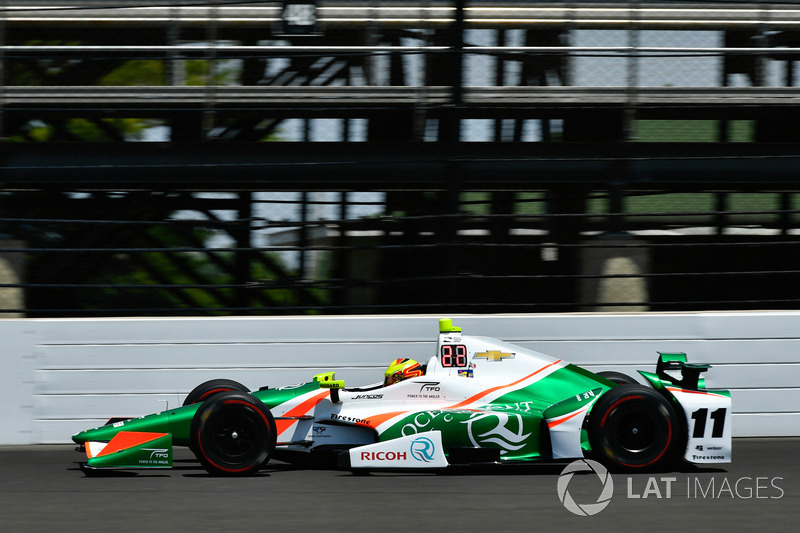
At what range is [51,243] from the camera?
969cm

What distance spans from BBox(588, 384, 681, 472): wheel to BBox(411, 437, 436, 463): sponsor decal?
3.19 feet

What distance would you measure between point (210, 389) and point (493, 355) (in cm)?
194

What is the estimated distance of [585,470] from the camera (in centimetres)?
598

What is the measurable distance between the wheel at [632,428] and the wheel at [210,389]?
2358 mm

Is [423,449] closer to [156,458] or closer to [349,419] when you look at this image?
[349,419]

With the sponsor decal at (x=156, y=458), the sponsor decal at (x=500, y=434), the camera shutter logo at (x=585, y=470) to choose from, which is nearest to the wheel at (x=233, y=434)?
the sponsor decal at (x=156, y=458)

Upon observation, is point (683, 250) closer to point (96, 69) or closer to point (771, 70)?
point (771, 70)

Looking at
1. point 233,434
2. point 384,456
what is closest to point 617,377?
point 384,456

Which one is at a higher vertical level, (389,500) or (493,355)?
(493,355)

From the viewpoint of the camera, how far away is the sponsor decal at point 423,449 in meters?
5.84

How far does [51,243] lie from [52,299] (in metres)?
0.56

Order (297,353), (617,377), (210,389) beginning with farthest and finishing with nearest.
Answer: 1. (297,353)
2. (617,377)
3. (210,389)

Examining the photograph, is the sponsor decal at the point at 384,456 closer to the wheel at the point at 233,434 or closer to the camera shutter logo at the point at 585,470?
the wheel at the point at 233,434

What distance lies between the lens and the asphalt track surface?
4.75 meters
